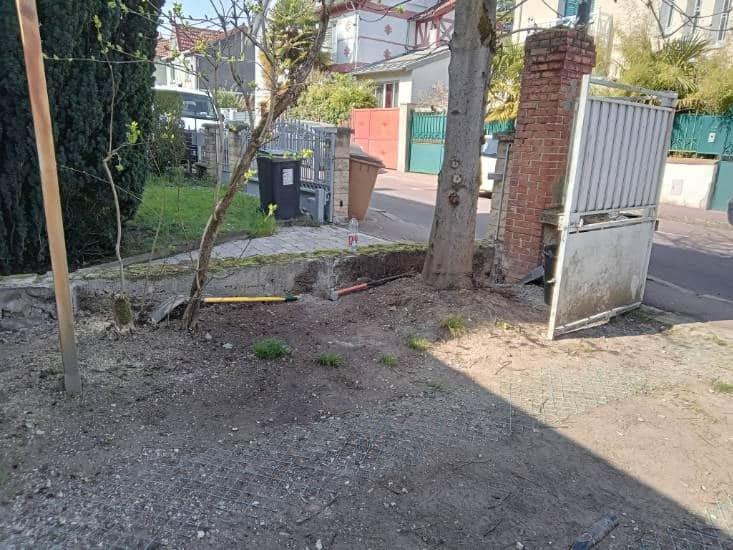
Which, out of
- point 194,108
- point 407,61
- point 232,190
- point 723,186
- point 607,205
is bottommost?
point 723,186

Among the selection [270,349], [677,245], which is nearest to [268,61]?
[270,349]

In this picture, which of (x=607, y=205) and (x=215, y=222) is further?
(x=607, y=205)

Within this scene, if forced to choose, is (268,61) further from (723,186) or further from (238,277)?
(723,186)

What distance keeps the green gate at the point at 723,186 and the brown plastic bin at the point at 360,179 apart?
9202 mm

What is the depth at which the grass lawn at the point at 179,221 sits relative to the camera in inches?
284

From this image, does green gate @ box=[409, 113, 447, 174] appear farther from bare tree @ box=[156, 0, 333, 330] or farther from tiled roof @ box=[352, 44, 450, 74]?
bare tree @ box=[156, 0, 333, 330]

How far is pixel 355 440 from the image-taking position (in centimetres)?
328

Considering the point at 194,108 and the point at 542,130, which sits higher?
the point at 194,108

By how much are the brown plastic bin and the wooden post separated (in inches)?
292

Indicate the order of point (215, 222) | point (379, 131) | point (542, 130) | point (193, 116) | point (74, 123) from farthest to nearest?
point (379, 131) → point (193, 116) → point (542, 130) → point (74, 123) → point (215, 222)

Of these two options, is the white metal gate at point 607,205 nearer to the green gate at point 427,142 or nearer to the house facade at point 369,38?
the green gate at point 427,142

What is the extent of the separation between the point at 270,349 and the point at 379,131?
68.0 ft

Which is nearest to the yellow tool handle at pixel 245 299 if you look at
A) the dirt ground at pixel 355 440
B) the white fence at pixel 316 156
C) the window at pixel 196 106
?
the dirt ground at pixel 355 440

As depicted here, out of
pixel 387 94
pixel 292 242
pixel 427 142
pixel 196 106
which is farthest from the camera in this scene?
pixel 387 94
